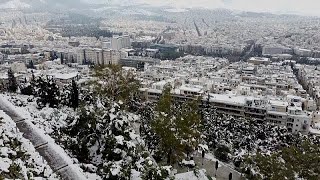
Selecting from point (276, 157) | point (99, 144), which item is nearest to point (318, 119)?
point (276, 157)

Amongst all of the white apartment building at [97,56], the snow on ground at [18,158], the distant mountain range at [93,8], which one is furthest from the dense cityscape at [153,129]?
the distant mountain range at [93,8]

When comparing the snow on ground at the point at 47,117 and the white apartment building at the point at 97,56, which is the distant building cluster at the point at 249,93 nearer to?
the snow on ground at the point at 47,117

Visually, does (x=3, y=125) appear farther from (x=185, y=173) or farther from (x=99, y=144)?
(x=185, y=173)


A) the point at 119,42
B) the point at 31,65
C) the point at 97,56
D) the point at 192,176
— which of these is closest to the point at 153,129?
the point at 192,176

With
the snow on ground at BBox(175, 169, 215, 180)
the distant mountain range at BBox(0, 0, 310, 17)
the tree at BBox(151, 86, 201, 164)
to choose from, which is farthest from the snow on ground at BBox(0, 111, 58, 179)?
the distant mountain range at BBox(0, 0, 310, 17)

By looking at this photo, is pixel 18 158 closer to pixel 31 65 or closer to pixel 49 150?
pixel 49 150

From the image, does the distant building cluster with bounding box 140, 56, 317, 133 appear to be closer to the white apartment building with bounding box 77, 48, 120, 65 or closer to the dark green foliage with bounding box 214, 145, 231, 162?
the dark green foliage with bounding box 214, 145, 231, 162
